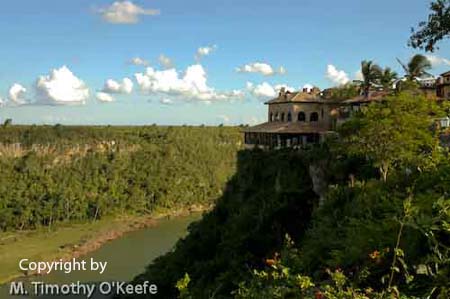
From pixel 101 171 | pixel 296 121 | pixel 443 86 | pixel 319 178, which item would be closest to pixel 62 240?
pixel 101 171

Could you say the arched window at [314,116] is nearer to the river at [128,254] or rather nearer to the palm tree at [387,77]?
the palm tree at [387,77]

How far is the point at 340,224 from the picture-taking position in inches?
370

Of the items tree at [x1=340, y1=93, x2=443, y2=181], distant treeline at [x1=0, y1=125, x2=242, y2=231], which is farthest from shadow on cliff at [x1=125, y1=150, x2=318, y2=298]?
distant treeline at [x1=0, y1=125, x2=242, y2=231]

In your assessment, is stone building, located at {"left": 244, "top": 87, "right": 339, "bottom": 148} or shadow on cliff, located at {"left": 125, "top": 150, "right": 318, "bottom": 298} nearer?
shadow on cliff, located at {"left": 125, "top": 150, "right": 318, "bottom": 298}

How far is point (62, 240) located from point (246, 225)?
3743 centimetres

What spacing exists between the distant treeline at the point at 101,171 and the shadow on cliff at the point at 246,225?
141 ft

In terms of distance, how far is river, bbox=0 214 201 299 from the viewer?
38375 millimetres

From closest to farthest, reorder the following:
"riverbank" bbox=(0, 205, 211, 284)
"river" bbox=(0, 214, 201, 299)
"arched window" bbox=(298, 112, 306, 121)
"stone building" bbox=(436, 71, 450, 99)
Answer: "stone building" bbox=(436, 71, 450, 99)
"arched window" bbox=(298, 112, 306, 121)
"river" bbox=(0, 214, 201, 299)
"riverbank" bbox=(0, 205, 211, 284)

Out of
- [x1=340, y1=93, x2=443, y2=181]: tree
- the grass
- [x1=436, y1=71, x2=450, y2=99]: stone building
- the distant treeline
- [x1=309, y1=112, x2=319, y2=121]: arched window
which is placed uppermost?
[x1=436, y1=71, x2=450, y2=99]: stone building

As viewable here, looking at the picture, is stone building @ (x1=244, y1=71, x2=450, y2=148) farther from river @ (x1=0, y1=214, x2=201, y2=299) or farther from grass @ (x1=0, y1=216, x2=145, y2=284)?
grass @ (x1=0, y1=216, x2=145, y2=284)

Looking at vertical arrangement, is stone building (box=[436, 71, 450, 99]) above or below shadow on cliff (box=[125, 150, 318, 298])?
above

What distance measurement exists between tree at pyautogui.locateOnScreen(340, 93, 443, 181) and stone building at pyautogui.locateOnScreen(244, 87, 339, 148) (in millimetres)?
8528

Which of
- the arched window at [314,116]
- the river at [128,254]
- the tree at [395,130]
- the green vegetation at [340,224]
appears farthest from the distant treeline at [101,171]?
the tree at [395,130]

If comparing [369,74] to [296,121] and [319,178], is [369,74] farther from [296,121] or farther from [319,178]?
[319,178]
